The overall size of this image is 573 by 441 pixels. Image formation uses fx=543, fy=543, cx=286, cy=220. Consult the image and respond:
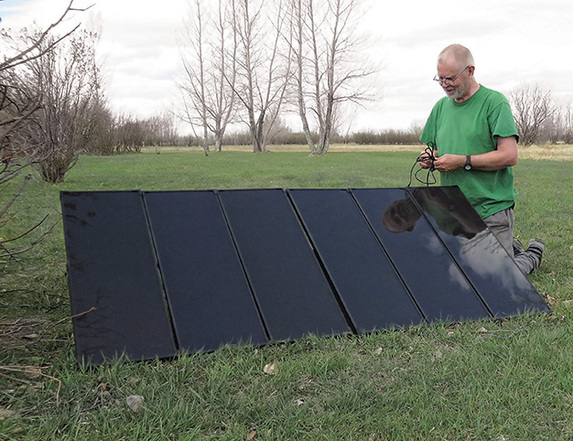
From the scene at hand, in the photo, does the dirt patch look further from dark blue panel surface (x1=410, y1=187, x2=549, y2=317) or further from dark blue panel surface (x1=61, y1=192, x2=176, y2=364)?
dark blue panel surface (x1=410, y1=187, x2=549, y2=317)

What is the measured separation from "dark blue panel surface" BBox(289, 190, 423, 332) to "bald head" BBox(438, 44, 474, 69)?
141 centimetres

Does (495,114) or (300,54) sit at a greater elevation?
(300,54)

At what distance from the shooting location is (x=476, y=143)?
4.63 m

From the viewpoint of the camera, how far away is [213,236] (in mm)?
3646

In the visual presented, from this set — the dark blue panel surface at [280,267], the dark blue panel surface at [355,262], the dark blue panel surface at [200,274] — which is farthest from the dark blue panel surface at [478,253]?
the dark blue panel surface at [200,274]

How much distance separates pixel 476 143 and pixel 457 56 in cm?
74

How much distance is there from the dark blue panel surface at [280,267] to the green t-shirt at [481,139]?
169cm

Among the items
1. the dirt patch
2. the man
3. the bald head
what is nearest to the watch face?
the man

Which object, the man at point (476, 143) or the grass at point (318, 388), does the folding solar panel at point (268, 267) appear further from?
the man at point (476, 143)

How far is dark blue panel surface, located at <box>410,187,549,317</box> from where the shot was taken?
397 centimetres

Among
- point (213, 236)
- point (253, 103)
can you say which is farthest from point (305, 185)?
point (253, 103)

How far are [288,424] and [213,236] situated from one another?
4.90 ft

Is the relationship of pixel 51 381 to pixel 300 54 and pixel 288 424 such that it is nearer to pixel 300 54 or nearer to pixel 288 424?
pixel 288 424

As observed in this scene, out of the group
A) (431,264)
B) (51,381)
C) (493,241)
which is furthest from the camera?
(493,241)
